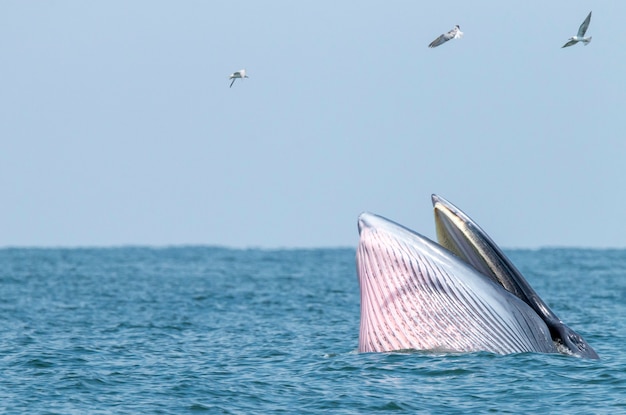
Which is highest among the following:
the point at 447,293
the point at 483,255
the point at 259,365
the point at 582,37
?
the point at 582,37

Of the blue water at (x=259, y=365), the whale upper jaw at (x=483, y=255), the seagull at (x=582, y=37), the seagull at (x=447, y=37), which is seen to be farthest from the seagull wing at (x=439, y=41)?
the whale upper jaw at (x=483, y=255)

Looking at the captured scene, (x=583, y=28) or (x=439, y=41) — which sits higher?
(x=583, y=28)

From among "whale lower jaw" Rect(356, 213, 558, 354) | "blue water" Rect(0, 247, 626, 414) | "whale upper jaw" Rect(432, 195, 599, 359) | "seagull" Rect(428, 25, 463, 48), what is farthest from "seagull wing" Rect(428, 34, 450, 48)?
"whale lower jaw" Rect(356, 213, 558, 354)

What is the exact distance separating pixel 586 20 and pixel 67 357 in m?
13.6

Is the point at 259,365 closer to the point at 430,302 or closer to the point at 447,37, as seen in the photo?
the point at 430,302

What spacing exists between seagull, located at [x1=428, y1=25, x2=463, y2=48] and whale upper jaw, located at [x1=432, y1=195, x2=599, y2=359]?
9.93 m

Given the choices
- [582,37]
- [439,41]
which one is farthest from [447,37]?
[582,37]

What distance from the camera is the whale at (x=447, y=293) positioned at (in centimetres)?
1678

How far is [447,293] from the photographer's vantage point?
16.9 metres

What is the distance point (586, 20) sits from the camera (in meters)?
26.0

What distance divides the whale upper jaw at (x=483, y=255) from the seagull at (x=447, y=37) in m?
9.93

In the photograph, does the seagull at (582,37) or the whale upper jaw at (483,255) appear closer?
the whale upper jaw at (483,255)

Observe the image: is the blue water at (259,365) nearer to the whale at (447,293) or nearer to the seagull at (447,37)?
the whale at (447,293)

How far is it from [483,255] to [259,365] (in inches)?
230
